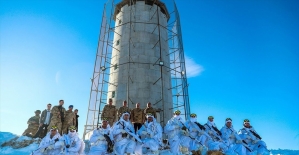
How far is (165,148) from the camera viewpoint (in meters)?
11.7

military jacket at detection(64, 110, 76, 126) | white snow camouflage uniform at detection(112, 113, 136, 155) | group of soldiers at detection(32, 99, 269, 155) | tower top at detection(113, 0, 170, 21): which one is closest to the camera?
group of soldiers at detection(32, 99, 269, 155)

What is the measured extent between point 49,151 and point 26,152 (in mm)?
1971

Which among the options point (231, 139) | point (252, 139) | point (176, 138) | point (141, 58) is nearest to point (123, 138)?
point (176, 138)

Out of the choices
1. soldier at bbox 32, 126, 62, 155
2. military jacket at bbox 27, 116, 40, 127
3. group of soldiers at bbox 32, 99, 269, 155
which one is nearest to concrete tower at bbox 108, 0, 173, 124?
group of soldiers at bbox 32, 99, 269, 155

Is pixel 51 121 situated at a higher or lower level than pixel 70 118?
lower

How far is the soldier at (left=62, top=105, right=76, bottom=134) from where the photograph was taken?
41.2 feet

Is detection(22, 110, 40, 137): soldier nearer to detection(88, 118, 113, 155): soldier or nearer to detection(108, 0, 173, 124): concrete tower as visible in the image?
detection(88, 118, 113, 155): soldier

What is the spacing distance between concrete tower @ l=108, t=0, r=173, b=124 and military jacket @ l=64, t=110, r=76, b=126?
474 centimetres

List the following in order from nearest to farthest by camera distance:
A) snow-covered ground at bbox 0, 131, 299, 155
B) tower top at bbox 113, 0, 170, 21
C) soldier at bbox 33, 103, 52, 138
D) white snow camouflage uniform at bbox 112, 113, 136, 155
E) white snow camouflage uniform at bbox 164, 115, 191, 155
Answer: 1. white snow camouflage uniform at bbox 112, 113, 136, 155
2. snow-covered ground at bbox 0, 131, 299, 155
3. white snow camouflage uniform at bbox 164, 115, 191, 155
4. soldier at bbox 33, 103, 52, 138
5. tower top at bbox 113, 0, 170, 21

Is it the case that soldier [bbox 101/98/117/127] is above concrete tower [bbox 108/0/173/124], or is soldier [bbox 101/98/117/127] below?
below

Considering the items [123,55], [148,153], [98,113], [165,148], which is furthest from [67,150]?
[123,55]

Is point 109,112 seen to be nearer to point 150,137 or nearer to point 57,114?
point 57,114

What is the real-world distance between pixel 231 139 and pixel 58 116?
8804 millimetres

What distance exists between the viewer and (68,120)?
1266 centimetres
